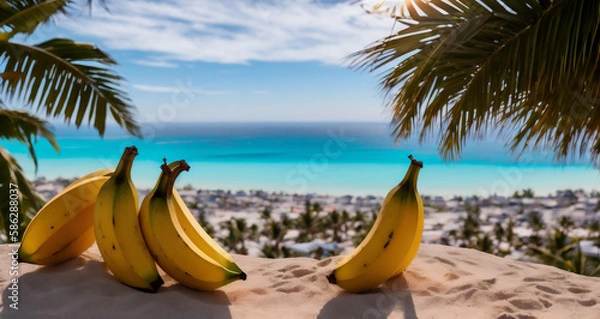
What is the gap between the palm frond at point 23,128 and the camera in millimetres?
4586

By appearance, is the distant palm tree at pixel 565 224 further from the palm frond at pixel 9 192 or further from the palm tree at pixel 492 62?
the palm frond at pixel 9 192

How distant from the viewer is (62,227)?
184 centimetres

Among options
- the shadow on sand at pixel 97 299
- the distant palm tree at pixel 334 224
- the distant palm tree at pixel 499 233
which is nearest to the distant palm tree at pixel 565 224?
the distant palm tree at pixel 499 233

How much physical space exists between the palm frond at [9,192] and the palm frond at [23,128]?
0.61m

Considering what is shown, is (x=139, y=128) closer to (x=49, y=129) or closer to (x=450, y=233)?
(x=49, y=129)

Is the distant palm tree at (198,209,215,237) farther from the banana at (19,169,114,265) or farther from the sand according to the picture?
the sand

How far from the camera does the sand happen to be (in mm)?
1527

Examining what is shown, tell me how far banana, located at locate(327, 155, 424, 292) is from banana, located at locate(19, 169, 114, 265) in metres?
1.00

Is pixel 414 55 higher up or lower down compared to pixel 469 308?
higher up

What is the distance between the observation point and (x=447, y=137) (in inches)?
112

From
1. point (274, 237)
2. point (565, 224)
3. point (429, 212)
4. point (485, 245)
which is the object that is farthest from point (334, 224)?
point (565, 224)

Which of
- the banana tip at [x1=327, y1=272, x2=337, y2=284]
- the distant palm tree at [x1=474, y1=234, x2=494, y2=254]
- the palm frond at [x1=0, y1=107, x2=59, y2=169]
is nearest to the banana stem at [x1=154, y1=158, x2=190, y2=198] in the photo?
the banana tip at [x1=327, y1=272, x2=337, y2=284]

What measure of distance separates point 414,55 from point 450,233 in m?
6.79

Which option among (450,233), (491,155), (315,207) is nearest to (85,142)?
(491,155)
